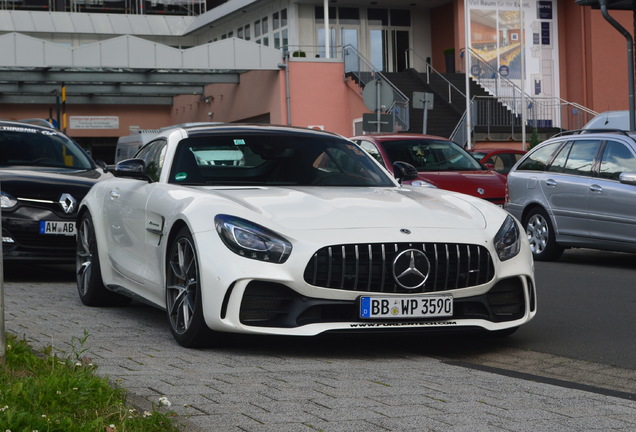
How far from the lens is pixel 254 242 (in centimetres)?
643

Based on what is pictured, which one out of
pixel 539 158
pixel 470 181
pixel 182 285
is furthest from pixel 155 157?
pixel 470 181

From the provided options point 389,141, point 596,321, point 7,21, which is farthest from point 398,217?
point 7,21

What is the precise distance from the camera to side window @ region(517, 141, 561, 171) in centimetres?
1448

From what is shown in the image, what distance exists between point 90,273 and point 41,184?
2147 millimetres

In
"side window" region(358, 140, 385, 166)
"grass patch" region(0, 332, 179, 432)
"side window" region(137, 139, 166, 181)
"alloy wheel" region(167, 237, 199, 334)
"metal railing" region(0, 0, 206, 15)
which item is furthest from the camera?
"metal railing" region(0, 0, 206, 15)

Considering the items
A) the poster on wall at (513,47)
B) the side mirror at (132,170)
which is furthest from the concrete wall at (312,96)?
the side mirror at (132,170)

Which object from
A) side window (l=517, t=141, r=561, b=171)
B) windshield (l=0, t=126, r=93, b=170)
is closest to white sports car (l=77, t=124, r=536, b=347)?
windshield (l=0, t=126, r=93, b=170)

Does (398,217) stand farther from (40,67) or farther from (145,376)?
(40,67)

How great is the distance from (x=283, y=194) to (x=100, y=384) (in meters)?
Answer: 2.73

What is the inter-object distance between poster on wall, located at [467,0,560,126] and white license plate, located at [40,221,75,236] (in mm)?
35637

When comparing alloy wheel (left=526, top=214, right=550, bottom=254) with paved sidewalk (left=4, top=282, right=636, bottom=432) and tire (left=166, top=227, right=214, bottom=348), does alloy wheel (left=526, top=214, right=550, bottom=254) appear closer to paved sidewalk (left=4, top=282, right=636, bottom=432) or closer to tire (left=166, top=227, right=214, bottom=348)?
paved sidewalk (left=4, top=282, right=636, bottom=432)

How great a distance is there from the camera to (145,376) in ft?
17.8

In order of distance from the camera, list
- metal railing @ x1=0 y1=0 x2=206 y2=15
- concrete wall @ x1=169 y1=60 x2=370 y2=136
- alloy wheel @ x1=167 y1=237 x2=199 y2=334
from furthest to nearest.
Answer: metal railing @ x1=0 y1=0 x2=206 y2=15 → concrete wall @ x1=169 y1=60 x2=370 y2=136 → alloy wheel @ x1=167 y1=237 x2=199 y2=334

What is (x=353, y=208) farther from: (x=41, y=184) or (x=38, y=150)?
(x=38, y=150)
